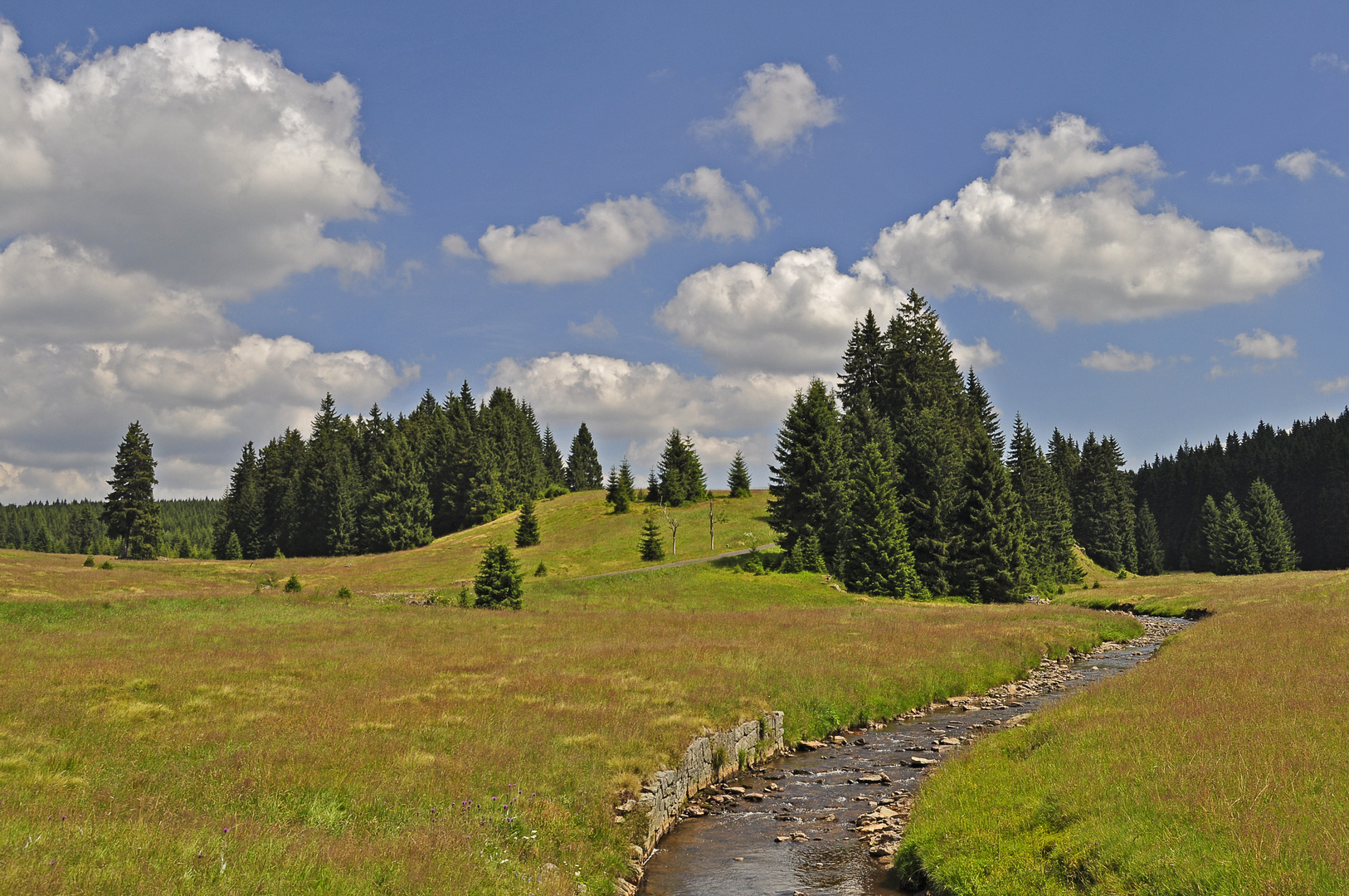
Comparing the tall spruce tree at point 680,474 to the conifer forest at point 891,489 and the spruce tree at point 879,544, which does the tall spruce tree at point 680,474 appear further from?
the spruce tree at point 879,544

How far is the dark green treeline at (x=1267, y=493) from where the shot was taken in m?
112

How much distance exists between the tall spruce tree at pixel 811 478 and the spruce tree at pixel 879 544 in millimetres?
4038

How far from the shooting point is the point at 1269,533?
108m

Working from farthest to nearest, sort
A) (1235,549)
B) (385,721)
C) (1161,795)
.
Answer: (1235,549) → (385,721) → (1161,795)

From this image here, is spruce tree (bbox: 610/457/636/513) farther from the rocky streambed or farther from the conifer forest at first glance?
the rocky streambed

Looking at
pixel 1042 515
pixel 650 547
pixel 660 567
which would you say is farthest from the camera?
pixel 1042 515

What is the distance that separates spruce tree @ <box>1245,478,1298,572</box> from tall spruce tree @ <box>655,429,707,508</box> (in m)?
83.6

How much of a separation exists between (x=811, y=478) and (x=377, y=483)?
250ft

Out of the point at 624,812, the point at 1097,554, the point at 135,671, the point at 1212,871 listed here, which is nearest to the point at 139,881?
the point at 624,812

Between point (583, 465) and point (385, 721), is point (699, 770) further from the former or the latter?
point (583, 465)

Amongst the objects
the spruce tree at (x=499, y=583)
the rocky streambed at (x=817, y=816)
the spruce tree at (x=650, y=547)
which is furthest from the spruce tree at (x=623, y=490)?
the rocky streambed at (x=817, y=816)

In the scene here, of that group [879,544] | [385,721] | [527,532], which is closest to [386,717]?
[385,721]

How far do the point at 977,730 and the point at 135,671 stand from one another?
2625cm

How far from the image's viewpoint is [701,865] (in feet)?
44.7
